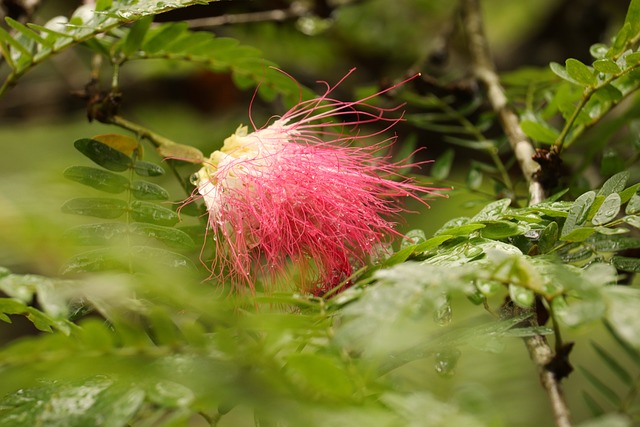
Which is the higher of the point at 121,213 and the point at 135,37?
the point at 135,37

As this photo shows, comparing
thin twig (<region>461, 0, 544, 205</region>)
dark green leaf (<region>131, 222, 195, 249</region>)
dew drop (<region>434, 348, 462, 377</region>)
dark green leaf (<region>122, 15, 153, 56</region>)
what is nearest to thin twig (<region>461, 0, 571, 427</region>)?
thin twig (<region>461, 0, 544, 205</region>)

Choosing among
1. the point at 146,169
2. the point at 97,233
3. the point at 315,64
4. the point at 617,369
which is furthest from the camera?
the point at 315,64

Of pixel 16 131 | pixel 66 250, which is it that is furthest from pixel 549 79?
pixel 16 131

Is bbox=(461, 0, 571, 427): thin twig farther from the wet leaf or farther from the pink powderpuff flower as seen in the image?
the pink powderpuff flower

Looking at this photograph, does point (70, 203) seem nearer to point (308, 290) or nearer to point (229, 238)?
point (229, 238)

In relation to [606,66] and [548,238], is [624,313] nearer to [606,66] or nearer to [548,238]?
[548,238]

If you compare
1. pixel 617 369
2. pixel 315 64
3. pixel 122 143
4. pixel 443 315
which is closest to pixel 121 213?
pixel 122 143

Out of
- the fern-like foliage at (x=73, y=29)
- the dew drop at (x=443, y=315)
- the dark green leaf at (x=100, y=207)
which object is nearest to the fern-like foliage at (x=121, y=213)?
the dark green leaf at (x=100, y=207)
